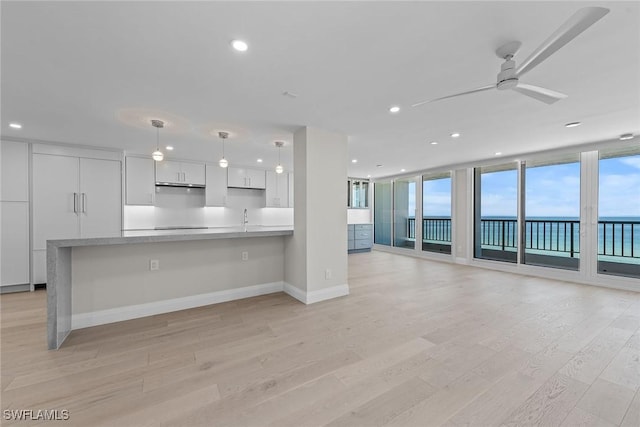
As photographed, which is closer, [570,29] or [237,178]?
[570,29]

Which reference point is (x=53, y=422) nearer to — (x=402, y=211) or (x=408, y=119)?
(x=408, y=119)

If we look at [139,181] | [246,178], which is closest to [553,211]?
[246,178]

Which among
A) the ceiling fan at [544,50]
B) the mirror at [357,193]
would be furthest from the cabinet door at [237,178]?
the ceiling fan at [544,50]

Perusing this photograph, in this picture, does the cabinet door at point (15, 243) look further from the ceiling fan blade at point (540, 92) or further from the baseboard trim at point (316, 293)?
the ceiling fan blade at point (540, 92)

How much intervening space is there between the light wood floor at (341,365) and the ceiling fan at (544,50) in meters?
2.12

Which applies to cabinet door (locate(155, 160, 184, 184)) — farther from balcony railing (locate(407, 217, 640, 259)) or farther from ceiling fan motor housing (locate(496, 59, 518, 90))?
balcony railing (locate(407, 217, 640, 259))

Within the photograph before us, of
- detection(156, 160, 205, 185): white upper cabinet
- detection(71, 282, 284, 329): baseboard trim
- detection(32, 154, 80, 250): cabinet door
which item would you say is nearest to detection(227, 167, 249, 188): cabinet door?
detection(156, 160, 205, 185): white upper cabinet

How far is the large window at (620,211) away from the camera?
409 centimetres

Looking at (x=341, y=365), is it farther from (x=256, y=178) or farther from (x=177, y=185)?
(x=177, y=185)

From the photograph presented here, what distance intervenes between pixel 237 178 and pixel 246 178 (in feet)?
0.70

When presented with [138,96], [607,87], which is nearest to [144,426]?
[138,96]

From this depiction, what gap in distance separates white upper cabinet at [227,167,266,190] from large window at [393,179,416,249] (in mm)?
4288

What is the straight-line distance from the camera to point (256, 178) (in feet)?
20.9

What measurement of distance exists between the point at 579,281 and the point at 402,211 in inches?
167
